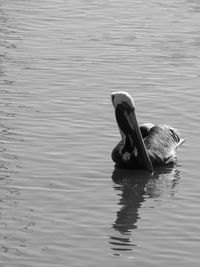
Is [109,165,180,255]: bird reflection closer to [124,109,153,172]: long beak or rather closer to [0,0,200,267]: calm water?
[0,0,200,267]: calm water

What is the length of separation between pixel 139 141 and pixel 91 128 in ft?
4.24

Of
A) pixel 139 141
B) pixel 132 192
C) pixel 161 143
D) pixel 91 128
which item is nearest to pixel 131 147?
pixel 139 141

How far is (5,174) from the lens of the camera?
44.4ft

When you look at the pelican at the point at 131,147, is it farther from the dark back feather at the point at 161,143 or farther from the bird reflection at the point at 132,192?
the bird reflection at the point at 132,192

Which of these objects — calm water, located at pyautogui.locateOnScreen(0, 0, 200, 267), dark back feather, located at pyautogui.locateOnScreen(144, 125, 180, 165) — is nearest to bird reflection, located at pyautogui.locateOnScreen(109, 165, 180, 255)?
calm water, located at pyautogui.locateOnScreen(0, 0, 200, 267)

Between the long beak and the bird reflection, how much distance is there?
6.1 inches

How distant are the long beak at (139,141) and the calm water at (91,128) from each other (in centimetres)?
16

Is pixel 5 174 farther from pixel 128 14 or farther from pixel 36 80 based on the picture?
pixel 128 14

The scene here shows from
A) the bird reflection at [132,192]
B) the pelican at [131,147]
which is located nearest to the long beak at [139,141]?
the pelican at [131,147]

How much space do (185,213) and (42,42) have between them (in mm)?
8154

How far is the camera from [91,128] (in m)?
15.3

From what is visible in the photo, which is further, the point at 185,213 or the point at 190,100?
the point at 190,100

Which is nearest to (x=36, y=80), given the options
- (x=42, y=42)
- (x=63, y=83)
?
(x=63, y=83)

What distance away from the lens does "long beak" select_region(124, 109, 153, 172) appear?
14109 millimetres
